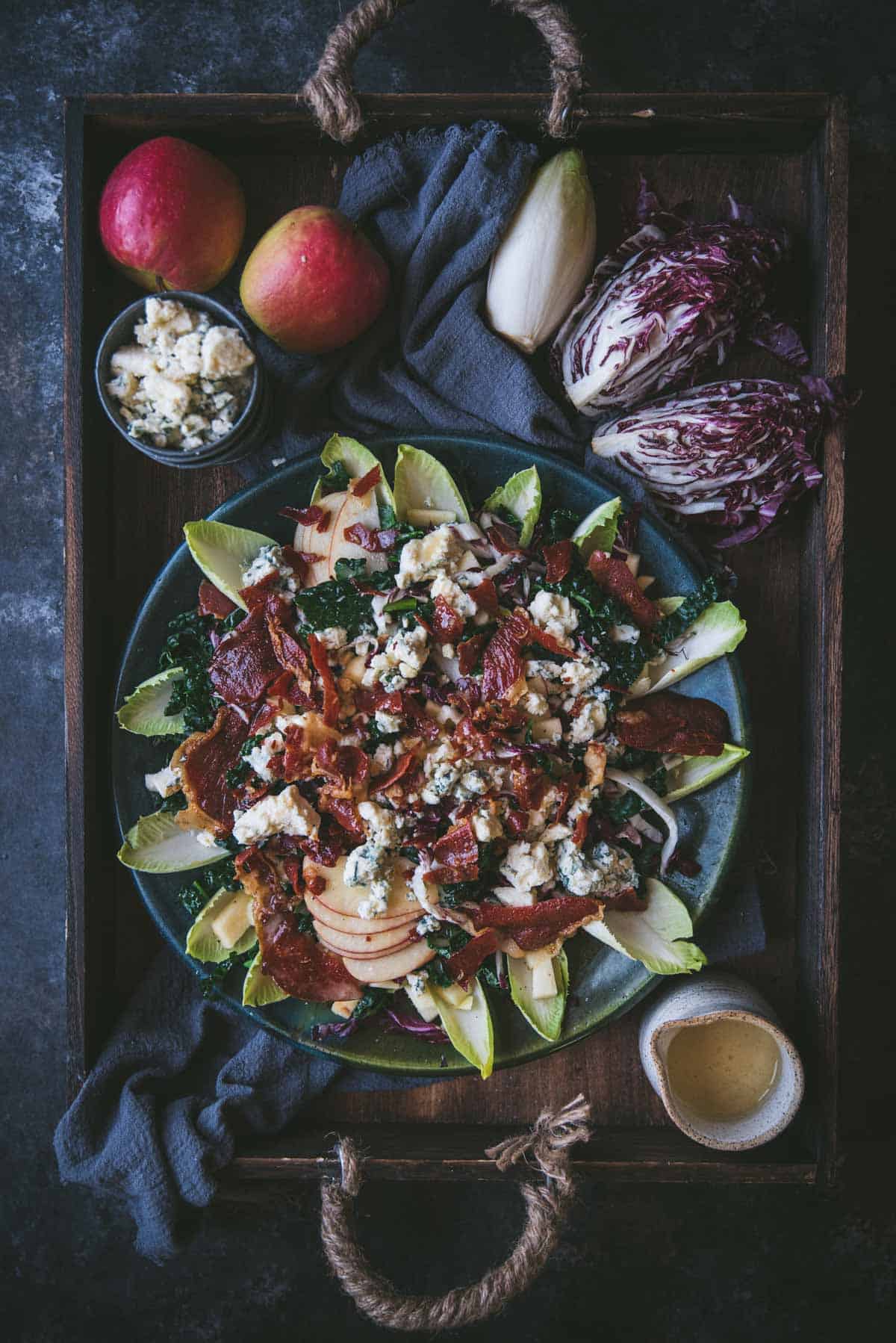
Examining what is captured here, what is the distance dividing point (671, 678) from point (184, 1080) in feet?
5.75

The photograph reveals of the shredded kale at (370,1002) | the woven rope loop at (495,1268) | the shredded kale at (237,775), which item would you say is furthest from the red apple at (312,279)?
the woven rope loop at (495,1268)

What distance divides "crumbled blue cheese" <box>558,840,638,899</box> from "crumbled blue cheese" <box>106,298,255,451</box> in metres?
1.34

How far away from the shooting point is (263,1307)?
315 cm

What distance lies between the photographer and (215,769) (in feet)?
8.03

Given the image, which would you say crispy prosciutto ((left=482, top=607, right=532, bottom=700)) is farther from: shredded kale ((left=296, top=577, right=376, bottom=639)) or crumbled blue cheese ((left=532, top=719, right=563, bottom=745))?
shredded kale ((left=296, top=577, right=376, bottom=639))

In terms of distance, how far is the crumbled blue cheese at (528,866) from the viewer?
2.38m

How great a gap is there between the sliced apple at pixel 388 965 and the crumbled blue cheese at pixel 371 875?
0.12 m

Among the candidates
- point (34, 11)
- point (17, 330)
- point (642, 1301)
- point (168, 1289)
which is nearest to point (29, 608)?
point (17, 330)

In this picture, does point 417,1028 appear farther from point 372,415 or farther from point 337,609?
point 372,415

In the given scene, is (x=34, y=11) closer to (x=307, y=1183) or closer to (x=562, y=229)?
(x=562, y=229)

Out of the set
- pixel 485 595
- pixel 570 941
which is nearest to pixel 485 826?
pixel 570 941

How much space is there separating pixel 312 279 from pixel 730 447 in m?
1.14

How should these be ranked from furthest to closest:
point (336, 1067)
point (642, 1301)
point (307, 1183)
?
1. point (642, 1301)
2. point (307, 1183)
3. point (336, 1067)

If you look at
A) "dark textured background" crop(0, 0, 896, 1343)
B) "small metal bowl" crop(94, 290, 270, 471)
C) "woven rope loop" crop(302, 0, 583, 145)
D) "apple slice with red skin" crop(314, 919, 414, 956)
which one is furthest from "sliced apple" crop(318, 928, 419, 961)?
"woven rope loop" crop(302, 0, 583, 145)
